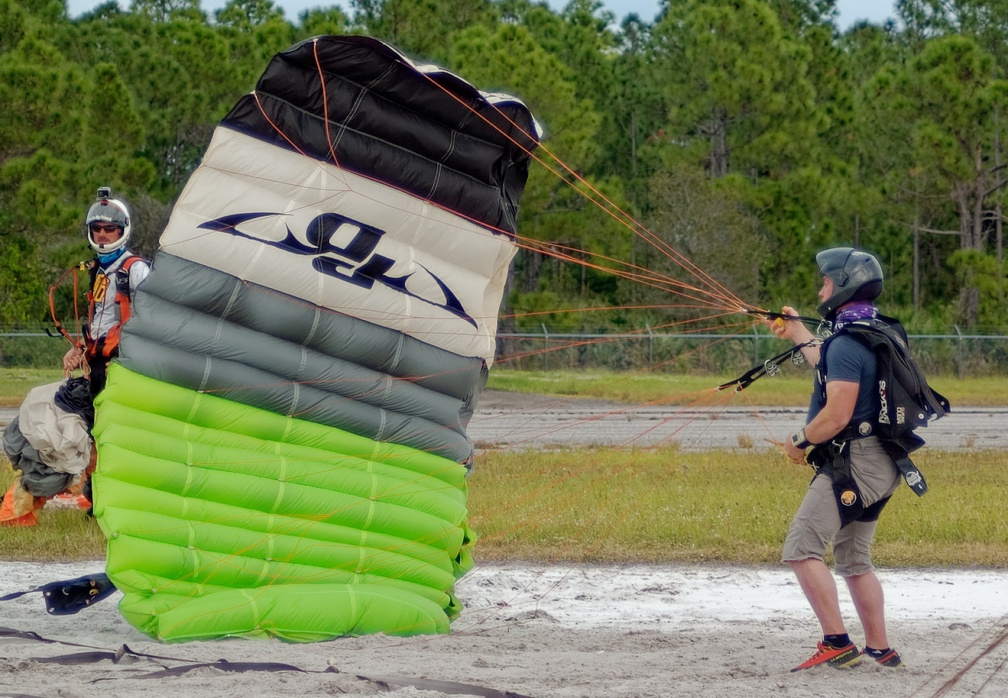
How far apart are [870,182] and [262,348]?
30903mm

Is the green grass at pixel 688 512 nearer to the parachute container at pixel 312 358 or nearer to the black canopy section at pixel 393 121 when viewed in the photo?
the parachute container at pixel 312 358

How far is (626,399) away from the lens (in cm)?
2033

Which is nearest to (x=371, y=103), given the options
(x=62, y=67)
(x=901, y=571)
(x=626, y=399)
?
(x=901, y=571)

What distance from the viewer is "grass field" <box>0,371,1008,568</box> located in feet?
24.2

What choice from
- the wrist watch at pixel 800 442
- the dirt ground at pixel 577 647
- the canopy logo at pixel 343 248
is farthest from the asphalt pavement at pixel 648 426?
the wrist watch at pixel 800 442

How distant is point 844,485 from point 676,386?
1707cm

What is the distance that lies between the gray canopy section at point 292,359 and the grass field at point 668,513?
178 centimetres

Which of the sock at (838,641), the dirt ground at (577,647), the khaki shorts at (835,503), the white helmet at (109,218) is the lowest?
the dirt ground at (577,647)

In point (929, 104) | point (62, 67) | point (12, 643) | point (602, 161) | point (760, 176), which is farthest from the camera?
point (602, 161)

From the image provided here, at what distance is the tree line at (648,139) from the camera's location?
2334cm

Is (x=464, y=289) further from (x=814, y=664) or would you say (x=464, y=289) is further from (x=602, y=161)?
(x=602, y=161)

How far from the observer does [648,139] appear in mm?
34375

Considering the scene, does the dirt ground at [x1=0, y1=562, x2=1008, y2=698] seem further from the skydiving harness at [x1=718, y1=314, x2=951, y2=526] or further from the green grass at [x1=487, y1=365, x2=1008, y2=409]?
the green grass at [x1=487, y1=365, x2=1008, y2=409]

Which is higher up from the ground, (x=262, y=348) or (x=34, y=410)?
(x=262, y=348)
